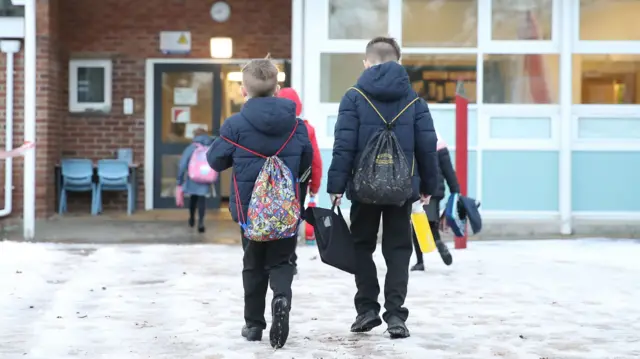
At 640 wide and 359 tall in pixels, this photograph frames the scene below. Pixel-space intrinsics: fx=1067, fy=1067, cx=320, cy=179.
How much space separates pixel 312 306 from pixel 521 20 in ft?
19.3

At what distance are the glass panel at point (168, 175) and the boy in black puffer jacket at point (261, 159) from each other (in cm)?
962

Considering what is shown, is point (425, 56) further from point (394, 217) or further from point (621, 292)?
point (394, 217)

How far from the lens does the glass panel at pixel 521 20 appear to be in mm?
11711

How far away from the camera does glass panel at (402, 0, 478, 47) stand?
11.7 metres

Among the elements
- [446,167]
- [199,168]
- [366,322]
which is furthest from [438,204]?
[199,168]

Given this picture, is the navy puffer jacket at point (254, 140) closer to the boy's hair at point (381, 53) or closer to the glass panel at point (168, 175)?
the boy's hair at point (381, 53)

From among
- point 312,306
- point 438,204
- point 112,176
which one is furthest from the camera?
point 112,176

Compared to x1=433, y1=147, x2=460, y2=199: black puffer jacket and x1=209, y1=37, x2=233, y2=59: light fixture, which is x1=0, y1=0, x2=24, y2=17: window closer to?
x1=209, y1=37, x2=233, y2=59: light fixture

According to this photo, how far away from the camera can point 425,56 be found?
11688 mm

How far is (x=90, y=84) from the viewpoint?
15.0 metres

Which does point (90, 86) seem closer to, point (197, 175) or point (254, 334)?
point (197, 175)

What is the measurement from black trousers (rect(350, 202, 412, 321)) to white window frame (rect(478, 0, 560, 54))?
6.04m

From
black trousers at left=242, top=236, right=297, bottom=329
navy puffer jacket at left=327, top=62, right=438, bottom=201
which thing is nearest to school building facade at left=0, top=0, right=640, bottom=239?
navy puffer jacket at left=327, top=62, right=438, bottom=201

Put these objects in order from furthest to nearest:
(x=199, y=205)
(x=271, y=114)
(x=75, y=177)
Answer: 1. (x=75, y=177)
2. (x=199, y=205)
3. (x=271, y=114)
